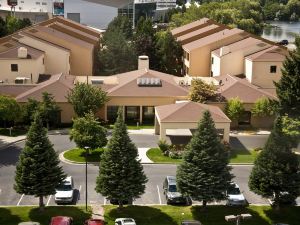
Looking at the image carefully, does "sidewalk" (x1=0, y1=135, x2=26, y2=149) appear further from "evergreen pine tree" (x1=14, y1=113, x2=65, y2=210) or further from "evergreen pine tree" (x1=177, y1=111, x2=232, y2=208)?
"evergreen pine tree" (x1=177, y1=111, x2=232, y2=208)

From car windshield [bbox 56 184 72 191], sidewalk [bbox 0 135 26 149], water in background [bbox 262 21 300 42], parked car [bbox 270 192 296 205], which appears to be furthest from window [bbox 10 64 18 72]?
water in background [bbox 262 21 300 42]

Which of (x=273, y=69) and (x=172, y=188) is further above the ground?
(x=273, y=69)

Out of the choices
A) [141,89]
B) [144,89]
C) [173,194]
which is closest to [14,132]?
[141,89]

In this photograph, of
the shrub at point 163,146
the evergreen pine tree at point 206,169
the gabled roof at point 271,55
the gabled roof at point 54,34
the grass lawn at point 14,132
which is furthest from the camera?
the gabled roof at point 54,34

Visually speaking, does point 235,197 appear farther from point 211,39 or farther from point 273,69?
point 211,39

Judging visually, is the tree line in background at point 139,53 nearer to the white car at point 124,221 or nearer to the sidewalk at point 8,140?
the sidewalk at point 8,140

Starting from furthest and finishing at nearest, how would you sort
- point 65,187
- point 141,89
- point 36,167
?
point 141,89 → point 65,187 → point 36,167

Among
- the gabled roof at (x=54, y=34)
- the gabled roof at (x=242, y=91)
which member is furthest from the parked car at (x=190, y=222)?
the gabled roof at (x=54, y=34)
